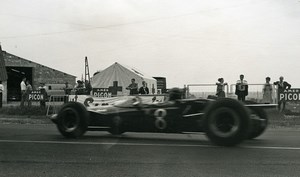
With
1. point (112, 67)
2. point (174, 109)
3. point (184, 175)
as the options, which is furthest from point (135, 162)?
point (112, 67)

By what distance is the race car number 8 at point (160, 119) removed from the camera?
8539 mm

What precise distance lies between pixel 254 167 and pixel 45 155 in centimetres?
338

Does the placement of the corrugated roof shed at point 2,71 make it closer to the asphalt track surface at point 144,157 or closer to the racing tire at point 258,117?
the asphalt track surface at point 144,157

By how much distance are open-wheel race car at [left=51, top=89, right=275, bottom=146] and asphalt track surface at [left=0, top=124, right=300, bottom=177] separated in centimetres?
27

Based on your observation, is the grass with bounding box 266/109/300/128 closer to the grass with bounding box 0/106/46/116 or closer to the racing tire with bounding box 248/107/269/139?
the racing tire with bounding box 248/107/269/139

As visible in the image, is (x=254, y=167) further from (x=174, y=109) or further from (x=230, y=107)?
(x=174, y=109)

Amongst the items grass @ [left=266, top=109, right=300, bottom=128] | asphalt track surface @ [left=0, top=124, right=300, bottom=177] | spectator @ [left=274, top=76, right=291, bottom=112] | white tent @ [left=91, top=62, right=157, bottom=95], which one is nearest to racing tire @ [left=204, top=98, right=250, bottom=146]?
asphalt track surface @ [left=0, top=124, right=300, bottom=177]

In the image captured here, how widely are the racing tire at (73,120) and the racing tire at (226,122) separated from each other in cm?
272

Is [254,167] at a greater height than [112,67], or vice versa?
[112,67]

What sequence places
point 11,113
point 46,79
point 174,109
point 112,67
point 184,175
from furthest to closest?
1. point 46,79
2. point 112,67
3. point 11,113
4. point 174,109
5. point 184,175

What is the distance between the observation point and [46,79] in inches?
1799

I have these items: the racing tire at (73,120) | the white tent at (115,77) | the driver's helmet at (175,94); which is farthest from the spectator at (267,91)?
the racing tire at (73,120)

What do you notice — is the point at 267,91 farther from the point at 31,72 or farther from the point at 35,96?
the point at 31,72

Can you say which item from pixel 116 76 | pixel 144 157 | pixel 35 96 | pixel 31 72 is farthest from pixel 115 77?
pixel 31 72
